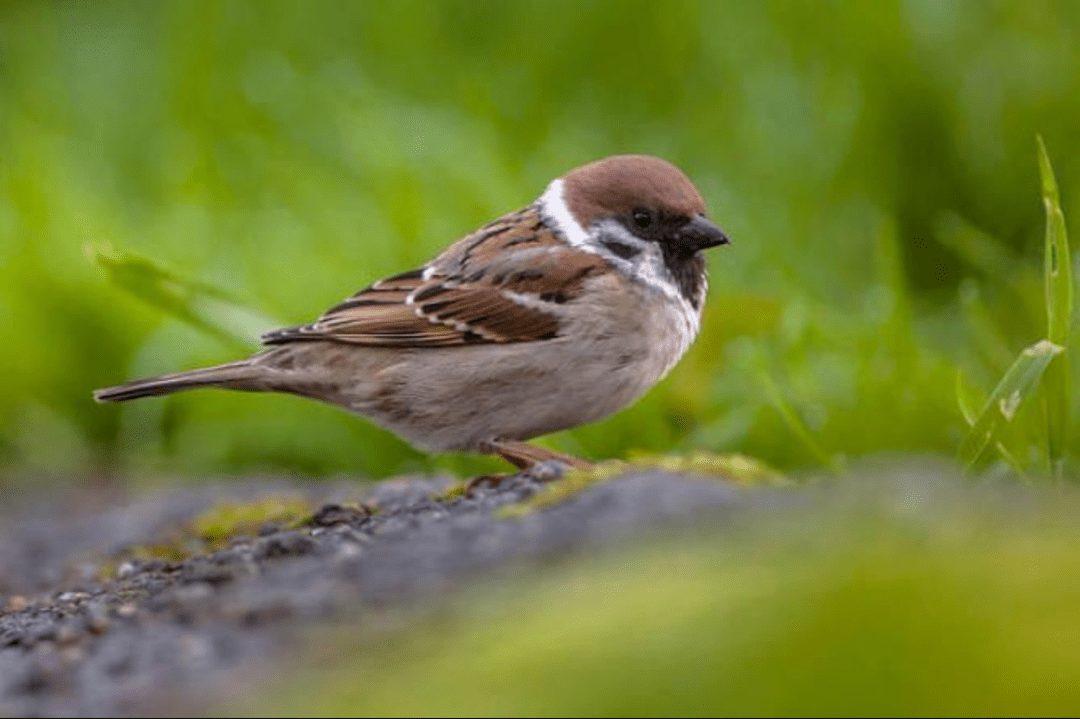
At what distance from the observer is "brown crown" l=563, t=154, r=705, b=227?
4562 mm

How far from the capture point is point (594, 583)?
7.29 feet

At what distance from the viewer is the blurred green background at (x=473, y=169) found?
20.7 feet

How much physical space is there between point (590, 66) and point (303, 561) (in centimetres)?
479

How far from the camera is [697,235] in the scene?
4539mm

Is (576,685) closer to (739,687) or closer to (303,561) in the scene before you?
(739,687)

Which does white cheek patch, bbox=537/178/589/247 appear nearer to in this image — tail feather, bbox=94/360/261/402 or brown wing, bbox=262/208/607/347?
brown wing, bbox=262/208/607/347

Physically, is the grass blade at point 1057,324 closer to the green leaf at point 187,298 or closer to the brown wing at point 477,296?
the brown wing at point 477,296

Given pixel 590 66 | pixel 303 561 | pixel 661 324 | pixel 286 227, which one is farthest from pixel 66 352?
pixel 303 561

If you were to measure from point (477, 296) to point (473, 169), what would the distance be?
6.77ft

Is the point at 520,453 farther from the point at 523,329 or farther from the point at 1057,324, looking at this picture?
the point at 1057,324

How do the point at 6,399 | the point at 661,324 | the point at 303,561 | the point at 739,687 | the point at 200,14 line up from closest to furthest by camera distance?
the point at 739,687
the point at 303,561
the point at 661,324
the point at 6,399
the point at 200,14

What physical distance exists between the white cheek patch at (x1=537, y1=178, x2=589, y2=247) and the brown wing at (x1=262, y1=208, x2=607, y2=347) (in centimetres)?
2

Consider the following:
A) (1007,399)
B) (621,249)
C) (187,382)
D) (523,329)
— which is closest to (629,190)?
(621,249)

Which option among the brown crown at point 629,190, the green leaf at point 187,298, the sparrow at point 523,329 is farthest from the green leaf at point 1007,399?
the green leaf at point 187,298
